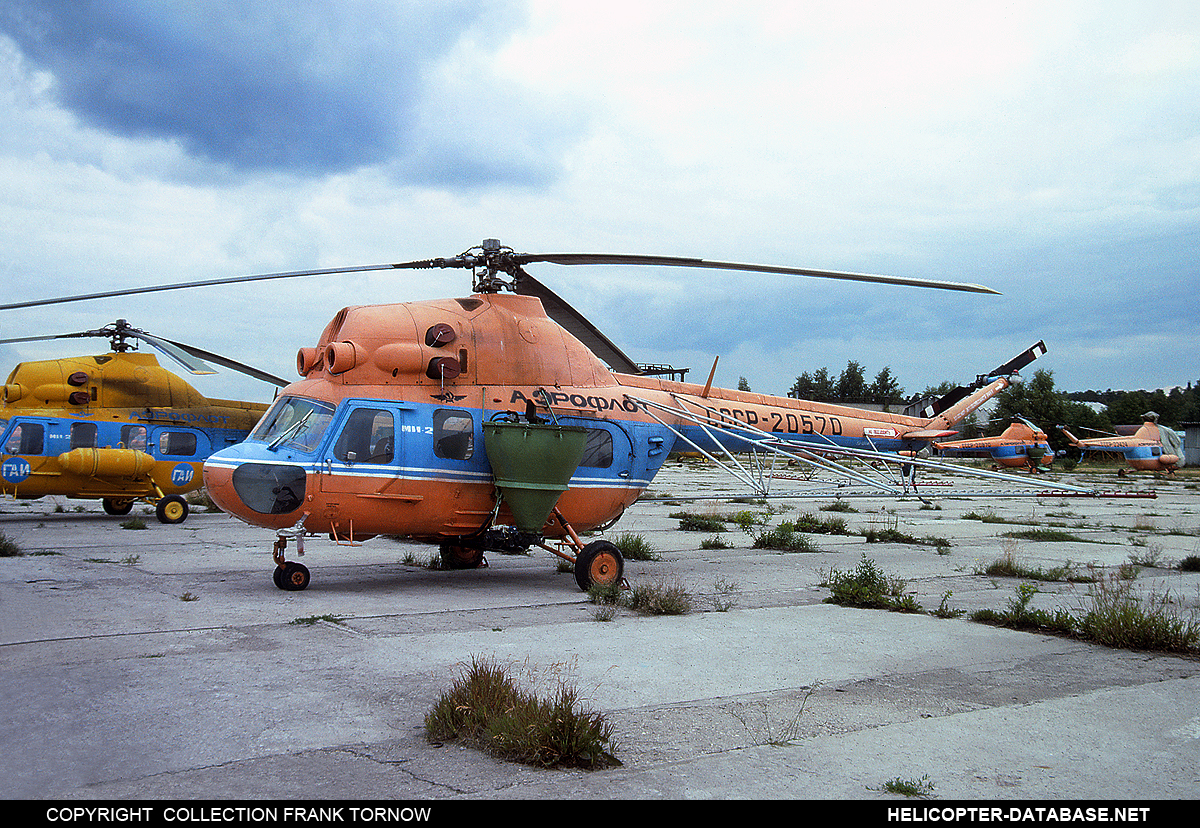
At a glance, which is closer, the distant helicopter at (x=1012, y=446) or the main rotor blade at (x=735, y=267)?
the main rotor blade at (x=735, y=267)

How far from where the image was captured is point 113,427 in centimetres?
1927

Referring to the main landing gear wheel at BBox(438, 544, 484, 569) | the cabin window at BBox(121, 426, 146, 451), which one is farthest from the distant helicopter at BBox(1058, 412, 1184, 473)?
the cabin window at BBox(121, 426, 146, 451)

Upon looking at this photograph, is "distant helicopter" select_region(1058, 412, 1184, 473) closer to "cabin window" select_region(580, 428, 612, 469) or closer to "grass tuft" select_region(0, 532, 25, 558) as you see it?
"cabin window" select_region(580, 428, 612, 469)

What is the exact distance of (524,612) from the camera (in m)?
8.99

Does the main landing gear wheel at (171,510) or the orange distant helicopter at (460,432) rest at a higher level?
the orange distant helicopter at (460,432)

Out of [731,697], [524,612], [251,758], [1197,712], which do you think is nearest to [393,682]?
[251,758]

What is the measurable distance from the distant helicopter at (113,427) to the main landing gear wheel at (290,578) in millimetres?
8594

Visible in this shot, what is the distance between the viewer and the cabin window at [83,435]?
18734 millimetres

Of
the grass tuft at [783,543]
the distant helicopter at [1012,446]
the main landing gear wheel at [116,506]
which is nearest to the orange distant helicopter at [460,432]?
the grass tuft at [783,543]

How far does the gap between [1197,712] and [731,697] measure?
9.83ft

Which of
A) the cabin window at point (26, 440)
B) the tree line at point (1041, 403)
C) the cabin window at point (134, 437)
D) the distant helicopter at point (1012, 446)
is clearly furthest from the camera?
the tree line at point (1041, 403)

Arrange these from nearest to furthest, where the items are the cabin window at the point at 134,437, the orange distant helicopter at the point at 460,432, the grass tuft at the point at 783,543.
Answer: the orange distant helicopter at the point at 460,432 → the grass tuft at the point at 783,543 → the cabin window at the point at 134,437

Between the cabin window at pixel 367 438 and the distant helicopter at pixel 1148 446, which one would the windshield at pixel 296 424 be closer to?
the cabin window at pixel 367 438
